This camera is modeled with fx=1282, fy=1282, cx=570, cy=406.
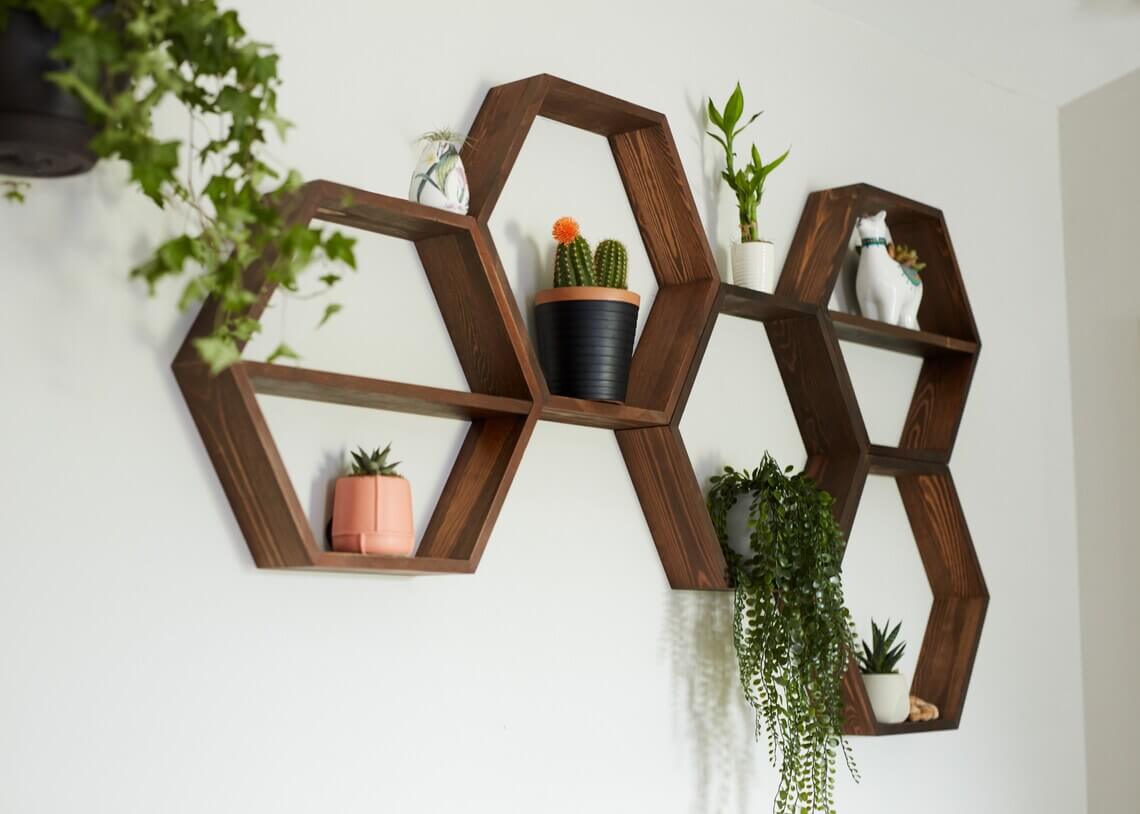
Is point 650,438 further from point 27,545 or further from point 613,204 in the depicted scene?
point 27,545

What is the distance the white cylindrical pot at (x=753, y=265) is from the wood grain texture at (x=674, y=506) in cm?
40

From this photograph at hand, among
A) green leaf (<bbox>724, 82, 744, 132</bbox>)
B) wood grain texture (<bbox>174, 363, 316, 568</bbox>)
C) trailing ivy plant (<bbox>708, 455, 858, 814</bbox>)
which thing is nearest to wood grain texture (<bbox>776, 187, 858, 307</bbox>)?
green leaf (<bbox>724, 82, 744, 132</bbox>)

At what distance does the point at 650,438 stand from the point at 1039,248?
1693 millimetres

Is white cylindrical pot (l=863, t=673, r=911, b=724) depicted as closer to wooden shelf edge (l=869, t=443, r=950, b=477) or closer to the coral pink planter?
wooden shelf edge (l=869, t=443, r=950, b=477)

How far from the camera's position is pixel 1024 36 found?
3.20 meters

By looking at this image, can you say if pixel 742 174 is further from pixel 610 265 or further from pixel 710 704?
pixel 710 704

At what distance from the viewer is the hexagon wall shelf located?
180 cm

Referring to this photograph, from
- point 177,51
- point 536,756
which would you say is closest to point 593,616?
point 536,756

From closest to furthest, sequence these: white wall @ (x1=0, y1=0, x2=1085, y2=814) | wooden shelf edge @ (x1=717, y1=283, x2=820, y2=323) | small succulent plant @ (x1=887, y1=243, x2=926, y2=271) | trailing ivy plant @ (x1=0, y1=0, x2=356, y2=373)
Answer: trailing ivy plant @ (x1=0, y1=0, x2=356, y2=373)
white wall @ (x1=0, y1=0, x2=1085, y2=814)
wooden shelf edge @ (x1=717, y1=283, x2=820, y2=323)
small succulent plant @ (x1=887, y1=243, x2=926, y2=271)

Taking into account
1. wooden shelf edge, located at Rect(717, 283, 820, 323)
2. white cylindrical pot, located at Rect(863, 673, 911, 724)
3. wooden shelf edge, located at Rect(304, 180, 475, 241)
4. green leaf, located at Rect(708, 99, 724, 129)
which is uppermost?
green leaf, located at Rect(708, 99, 724, 129)

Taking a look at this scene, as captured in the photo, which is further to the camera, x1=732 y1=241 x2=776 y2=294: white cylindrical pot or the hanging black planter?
x1=732 y1=241 x2=776 y2=294: white cylindrical pot

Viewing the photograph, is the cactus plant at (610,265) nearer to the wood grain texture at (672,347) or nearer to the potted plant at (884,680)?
the wood grain texture at (672,347)

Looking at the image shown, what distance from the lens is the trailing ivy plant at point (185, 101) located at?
56.4 inches

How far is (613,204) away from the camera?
2.44m
